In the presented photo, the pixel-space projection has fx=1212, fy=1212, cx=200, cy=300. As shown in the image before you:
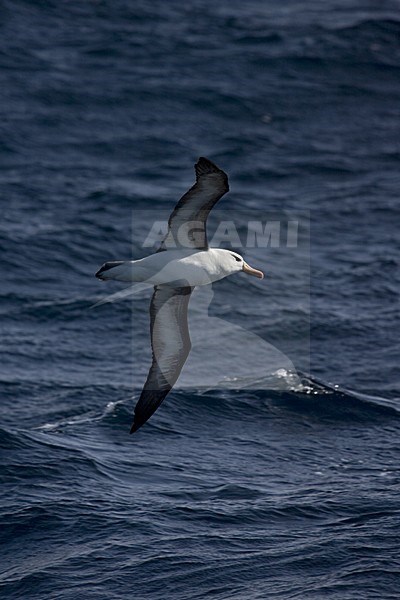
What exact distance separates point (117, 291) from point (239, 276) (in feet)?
9.14

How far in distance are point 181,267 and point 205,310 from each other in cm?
913

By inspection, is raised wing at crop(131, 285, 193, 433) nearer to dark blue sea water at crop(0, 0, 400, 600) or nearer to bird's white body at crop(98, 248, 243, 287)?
bird's white body at crop(98, 248, 243, 287)

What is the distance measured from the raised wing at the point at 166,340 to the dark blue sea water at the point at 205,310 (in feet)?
7.38

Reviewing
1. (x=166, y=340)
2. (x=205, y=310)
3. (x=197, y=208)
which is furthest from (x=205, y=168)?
(x=205, y=310)

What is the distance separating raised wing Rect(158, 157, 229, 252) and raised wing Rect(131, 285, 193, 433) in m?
0.66

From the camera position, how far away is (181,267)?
15914 millimetres

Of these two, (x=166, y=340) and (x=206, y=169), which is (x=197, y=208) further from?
(x=166, y=340)

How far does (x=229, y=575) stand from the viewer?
52.5 feet

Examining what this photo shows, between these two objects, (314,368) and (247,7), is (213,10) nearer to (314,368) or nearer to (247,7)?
(247,7)

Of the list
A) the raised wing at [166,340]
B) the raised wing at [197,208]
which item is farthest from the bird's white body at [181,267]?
the raised wing at [166,340]

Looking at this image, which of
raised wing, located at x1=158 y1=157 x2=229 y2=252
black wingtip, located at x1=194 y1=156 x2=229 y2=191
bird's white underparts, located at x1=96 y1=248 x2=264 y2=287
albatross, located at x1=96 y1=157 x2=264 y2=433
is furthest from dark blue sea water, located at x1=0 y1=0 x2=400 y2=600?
black wingtip, located at x1=194 y1=156 x2=229 y2=191

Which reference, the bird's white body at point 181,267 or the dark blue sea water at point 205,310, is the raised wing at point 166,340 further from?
the dark blue sea water at point 205,310

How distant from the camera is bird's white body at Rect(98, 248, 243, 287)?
15.8m

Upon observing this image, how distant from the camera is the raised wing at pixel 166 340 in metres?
16.3
